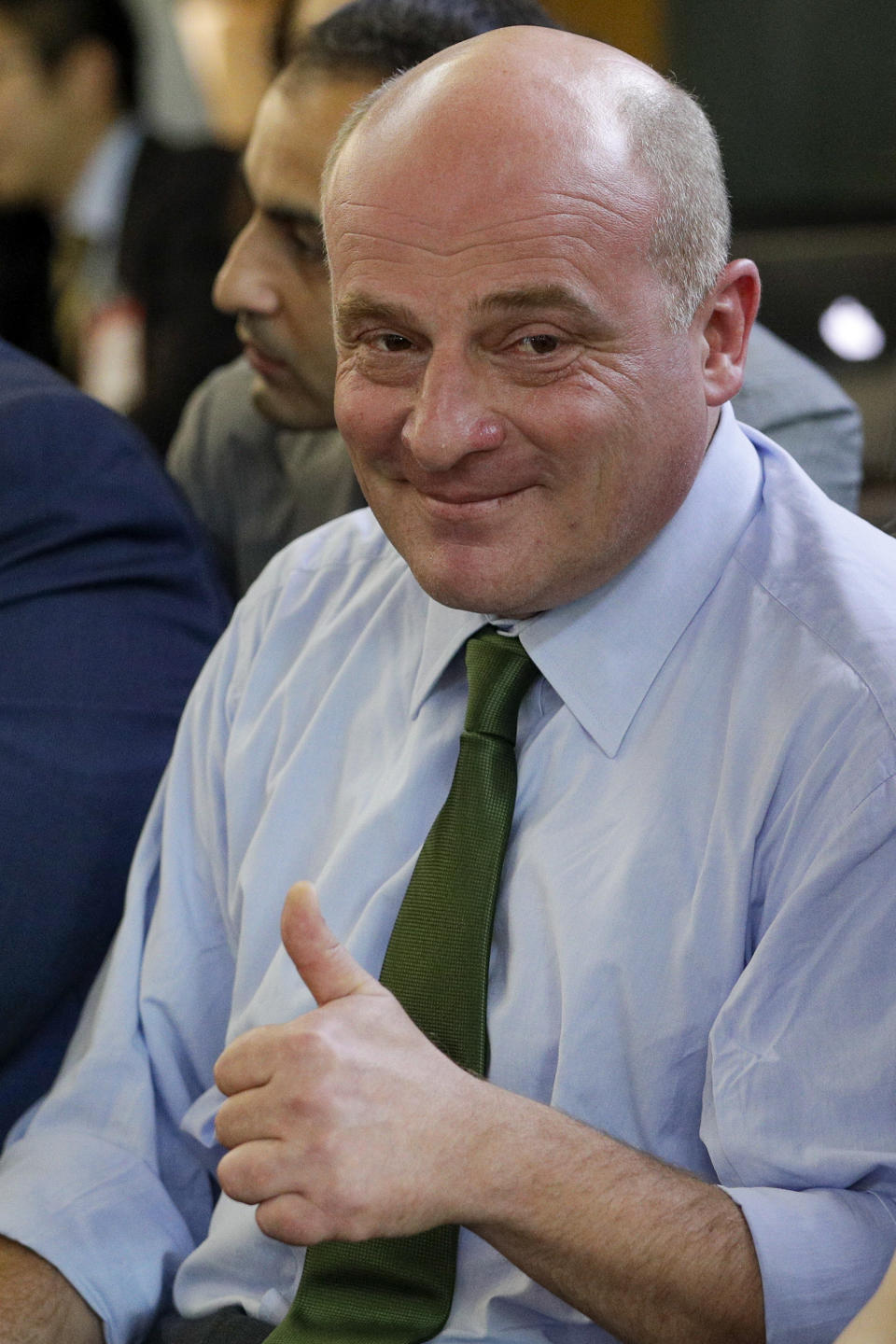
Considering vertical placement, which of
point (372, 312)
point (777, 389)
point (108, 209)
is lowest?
point (108, 209)

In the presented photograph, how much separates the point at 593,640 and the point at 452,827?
0.54 feet

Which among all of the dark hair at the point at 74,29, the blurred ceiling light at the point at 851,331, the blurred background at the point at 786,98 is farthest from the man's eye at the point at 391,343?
the dark hair at the point at 74,29

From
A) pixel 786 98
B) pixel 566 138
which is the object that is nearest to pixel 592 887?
pixel 566 138

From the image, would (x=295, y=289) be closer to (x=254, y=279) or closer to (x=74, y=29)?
(x=254, y=279)

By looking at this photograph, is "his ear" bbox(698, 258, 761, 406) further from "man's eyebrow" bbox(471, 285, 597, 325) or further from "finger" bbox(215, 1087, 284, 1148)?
"finger" bbox(215, 1087, 284, 1148)

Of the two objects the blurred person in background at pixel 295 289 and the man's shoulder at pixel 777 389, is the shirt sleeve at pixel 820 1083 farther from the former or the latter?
the blurred person in background at pixel 295 289

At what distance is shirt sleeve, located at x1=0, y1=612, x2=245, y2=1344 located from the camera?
1149 mm

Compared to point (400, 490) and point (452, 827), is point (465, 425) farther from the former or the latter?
point (452, 827)

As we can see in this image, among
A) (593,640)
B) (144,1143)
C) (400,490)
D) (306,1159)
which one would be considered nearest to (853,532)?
(593,640)

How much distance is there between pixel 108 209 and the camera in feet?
9.66

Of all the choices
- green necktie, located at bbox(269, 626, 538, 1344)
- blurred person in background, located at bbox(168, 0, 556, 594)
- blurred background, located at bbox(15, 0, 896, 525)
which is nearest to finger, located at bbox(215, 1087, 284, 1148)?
green necktie, located at bbox(269, 626, 538, 1344)

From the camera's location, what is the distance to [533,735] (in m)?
1.12

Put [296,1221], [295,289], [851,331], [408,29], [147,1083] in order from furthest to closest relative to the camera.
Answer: [851,331] < [295,289] < [408,29] < [147,1083] < [296,1221]

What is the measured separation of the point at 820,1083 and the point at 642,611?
1.11ft
